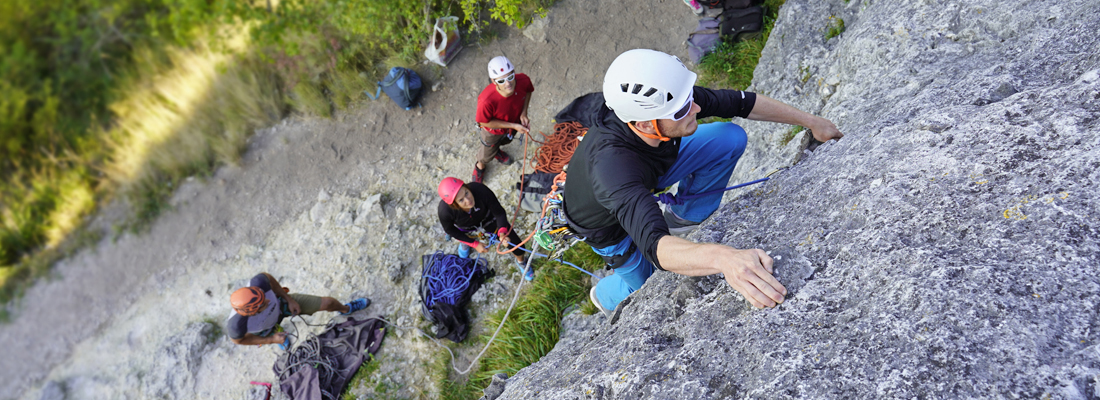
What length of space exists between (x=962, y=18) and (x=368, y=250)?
6630mm

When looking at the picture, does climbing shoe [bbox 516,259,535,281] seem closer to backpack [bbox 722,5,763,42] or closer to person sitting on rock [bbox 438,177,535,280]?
person sitting on rock [bbox 438,177,535,280]

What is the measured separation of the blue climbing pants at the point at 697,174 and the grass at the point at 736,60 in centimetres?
246

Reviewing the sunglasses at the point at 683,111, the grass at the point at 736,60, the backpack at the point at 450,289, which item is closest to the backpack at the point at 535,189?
the backpack at the point at 450,289

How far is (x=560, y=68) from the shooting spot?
25.1 ft

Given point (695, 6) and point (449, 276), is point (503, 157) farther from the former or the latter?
point (695, 6)

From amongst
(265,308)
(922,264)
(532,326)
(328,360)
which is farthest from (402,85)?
(922,264)

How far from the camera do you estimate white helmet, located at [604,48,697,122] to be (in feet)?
7.96

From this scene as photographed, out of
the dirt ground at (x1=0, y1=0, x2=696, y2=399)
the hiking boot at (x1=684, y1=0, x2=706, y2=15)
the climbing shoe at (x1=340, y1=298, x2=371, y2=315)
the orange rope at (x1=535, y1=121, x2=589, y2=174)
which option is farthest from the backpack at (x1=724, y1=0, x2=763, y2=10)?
the climbing shoe at (x1=340, y1=298, x2=371, y2=315)

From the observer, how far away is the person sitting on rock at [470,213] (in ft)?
15.9

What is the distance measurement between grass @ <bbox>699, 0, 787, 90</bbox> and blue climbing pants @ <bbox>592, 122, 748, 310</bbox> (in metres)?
2.46

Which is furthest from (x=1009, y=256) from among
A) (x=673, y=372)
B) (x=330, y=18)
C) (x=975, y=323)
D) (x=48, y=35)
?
(x=48, y=35)

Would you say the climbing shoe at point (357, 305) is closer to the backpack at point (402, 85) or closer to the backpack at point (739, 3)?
the backpack at point (402, 85)

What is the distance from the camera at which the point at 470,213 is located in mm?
5141

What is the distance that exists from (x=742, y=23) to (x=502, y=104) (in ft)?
9.70
